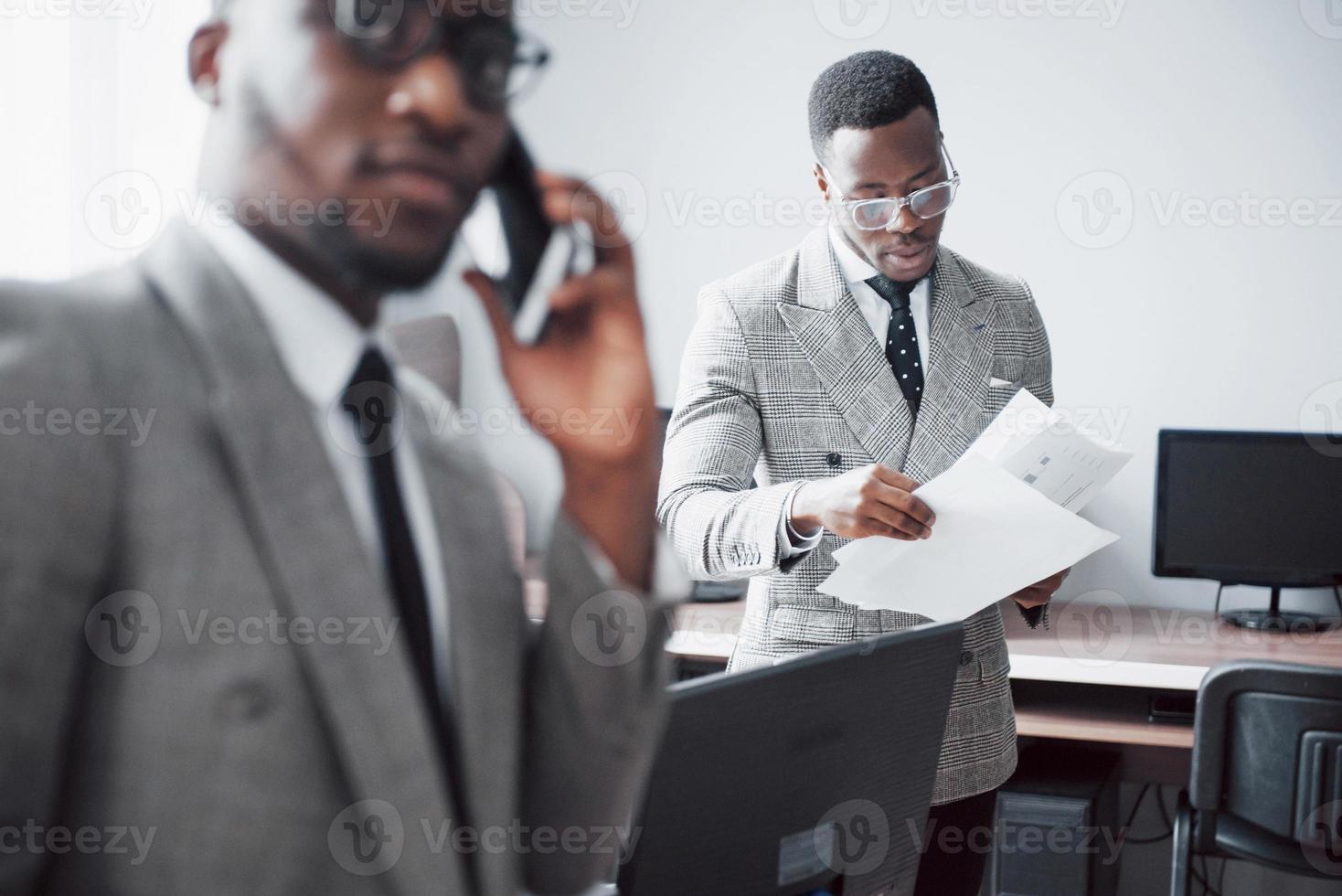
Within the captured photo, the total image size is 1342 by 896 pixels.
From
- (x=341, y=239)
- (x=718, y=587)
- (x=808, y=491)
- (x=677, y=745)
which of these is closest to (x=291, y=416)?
(x=341, y=239)

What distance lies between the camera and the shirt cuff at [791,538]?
1365 millimetres

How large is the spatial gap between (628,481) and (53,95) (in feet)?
1.96

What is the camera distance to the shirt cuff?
1.37 meters

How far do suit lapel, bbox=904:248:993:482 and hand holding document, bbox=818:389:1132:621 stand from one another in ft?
0.49

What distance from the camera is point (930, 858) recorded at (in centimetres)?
152

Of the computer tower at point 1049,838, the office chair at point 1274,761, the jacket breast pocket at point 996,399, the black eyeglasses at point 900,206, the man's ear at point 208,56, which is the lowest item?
the computer tower at point 1049,838

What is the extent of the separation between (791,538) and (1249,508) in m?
1.89

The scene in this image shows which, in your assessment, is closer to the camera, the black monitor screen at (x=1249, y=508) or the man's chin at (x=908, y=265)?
the man's chin at (x=908, y=265)

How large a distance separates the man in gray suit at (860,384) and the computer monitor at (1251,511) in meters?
1.47

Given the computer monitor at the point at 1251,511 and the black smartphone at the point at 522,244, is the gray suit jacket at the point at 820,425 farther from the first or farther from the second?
the computer monitor at the point at 1251,511

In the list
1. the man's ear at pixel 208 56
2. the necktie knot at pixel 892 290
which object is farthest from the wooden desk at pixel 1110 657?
the man's ear at pixel 208 56

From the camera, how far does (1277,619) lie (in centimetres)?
281

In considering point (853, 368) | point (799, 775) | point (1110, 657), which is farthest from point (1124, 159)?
point (799, 775)

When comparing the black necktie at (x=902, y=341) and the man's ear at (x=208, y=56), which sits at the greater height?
the man's ear at (x=208, y=56)
